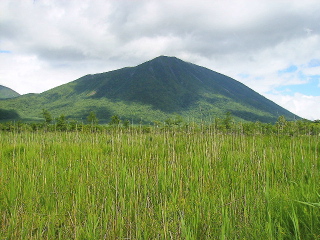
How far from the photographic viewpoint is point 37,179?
3.87 m

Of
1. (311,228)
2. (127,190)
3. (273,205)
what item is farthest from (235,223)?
(127,190)

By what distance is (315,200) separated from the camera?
104 inches

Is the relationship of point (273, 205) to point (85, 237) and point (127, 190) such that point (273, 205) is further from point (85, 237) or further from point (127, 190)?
point (85, 237)

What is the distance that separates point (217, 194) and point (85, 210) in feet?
5.69

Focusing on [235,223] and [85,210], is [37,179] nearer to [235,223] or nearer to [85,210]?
[85,210]

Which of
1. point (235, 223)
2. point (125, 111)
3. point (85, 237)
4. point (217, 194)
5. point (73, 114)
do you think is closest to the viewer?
point (85, 237)

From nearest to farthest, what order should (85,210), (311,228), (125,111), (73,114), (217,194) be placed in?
(311,228), (85,210), (217,194), (73,114), (125,111)

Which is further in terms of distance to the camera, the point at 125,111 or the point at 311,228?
the point at 125,111

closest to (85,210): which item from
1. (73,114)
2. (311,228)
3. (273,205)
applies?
(273,205)

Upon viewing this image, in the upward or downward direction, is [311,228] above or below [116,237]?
above

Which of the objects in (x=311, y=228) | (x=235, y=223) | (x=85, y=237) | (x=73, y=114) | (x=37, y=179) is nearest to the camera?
(x=311, y=228)

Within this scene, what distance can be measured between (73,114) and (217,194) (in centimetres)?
19634

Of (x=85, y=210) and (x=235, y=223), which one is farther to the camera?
(x=85, y=210)

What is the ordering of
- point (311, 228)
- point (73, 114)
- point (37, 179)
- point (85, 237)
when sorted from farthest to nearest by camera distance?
point (73, 114), point (37, 179), point (85, 237), point (311, 228)
